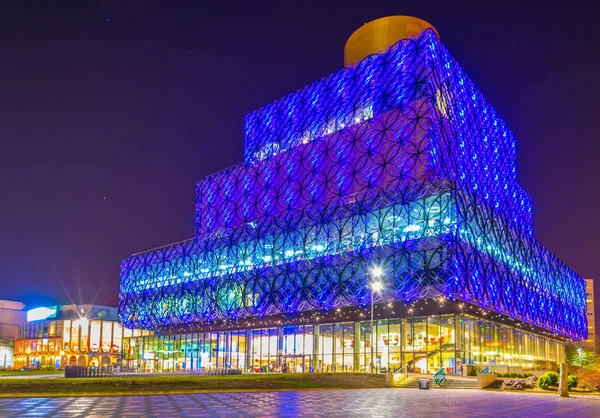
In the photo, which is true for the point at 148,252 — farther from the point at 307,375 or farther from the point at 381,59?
the point at 307,375

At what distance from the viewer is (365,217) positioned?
67562 mm

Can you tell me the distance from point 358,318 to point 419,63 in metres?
31.2

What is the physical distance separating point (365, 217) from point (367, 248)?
350cm

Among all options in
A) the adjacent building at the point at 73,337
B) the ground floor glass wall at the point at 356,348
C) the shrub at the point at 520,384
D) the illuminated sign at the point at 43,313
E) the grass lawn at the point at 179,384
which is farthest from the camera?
the illuminated sign at the point at 43,313

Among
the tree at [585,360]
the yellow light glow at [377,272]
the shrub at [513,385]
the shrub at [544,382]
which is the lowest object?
the tree at [585,360]

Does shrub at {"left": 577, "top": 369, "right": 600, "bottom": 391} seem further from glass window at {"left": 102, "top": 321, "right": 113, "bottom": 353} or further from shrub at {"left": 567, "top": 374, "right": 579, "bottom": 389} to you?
glass window at {"left": 102, "top": 321, "right": 113, "bottom": 353}

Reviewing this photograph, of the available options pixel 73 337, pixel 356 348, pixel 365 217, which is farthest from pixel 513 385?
pixel 73 337

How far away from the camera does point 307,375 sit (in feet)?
167

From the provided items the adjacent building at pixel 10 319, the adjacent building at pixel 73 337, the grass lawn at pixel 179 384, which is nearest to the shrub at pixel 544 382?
the grass lawn at pixel 179 384

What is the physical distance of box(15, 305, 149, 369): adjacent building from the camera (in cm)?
12094

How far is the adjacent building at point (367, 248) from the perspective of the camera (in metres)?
64.1

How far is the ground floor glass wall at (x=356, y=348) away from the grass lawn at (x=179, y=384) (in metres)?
6.91

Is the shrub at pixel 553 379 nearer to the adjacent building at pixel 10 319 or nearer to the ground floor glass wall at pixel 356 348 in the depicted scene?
the ground floor glass wall at pixel 356 348

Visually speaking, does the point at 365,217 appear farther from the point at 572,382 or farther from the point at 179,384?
the point at 179,384
